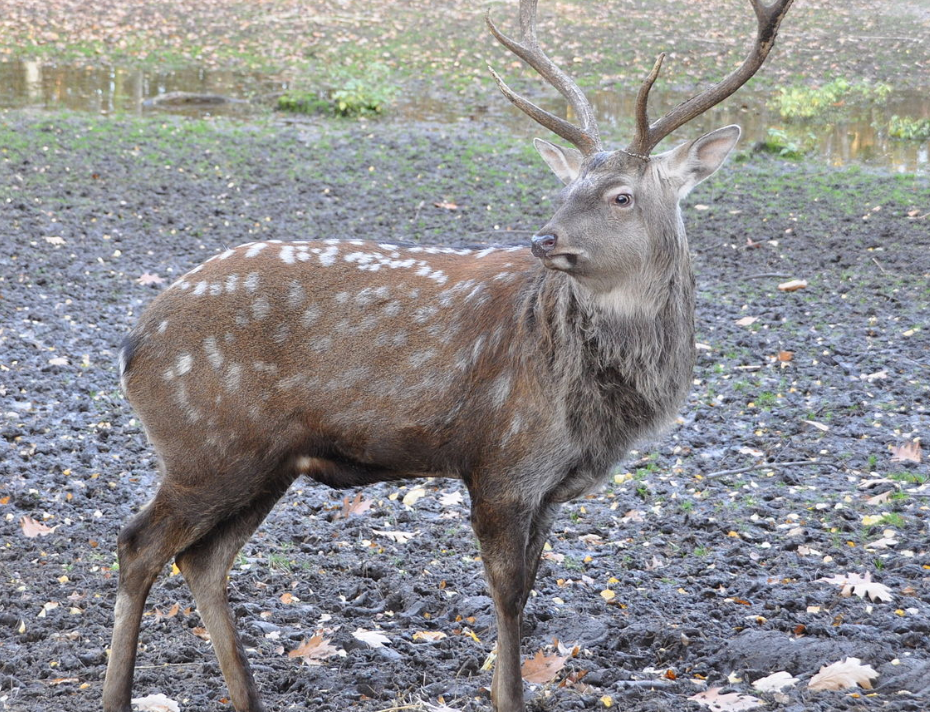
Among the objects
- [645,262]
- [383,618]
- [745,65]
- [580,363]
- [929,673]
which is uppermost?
[745,65]

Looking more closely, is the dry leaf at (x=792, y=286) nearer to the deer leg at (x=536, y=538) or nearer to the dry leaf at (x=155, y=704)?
the deer leg at (x=536, y=538)

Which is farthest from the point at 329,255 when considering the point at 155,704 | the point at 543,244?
the point at 155,704

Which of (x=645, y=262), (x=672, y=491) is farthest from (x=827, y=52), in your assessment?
(x=645, y=262)

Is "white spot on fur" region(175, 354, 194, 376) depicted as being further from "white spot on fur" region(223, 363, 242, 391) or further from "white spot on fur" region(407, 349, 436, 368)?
"white spot on fur" region(407, 349, 436, 368)

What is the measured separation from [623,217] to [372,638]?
2047mm

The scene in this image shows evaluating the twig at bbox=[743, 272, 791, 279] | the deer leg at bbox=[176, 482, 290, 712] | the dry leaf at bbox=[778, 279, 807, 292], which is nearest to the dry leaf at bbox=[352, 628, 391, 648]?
the deer leg at bbox=[176, 482, 290, 712]

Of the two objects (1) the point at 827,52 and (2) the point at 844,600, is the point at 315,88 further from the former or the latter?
(2) the point at 844,600

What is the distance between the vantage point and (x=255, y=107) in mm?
15406

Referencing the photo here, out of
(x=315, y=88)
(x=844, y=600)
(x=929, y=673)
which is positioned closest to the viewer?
(x=929, y=673)

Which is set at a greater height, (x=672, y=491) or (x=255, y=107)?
(x=255, y=107)

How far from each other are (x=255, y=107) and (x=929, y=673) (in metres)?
13.3

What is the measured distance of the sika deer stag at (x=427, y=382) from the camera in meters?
3.99

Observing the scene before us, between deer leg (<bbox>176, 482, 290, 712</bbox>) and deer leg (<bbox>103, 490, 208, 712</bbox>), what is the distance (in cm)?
15

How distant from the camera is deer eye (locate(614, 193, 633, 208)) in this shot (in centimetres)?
408
